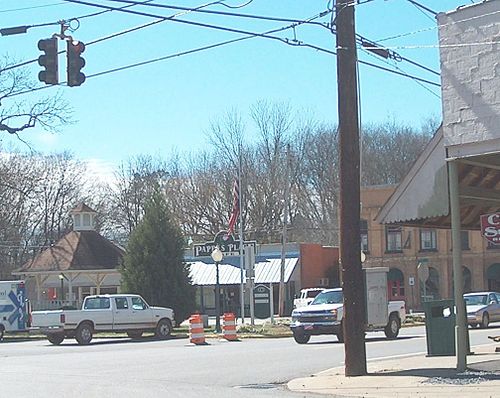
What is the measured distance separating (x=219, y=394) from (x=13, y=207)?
201ft

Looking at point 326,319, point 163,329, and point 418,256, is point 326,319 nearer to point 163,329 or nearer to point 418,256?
point 163,329

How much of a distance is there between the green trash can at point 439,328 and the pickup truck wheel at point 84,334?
17.6m

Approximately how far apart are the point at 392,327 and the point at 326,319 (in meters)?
3.18

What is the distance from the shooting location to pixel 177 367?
22.0m

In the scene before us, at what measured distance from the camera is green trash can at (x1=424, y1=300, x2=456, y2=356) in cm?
2061

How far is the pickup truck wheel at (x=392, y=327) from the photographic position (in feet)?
102

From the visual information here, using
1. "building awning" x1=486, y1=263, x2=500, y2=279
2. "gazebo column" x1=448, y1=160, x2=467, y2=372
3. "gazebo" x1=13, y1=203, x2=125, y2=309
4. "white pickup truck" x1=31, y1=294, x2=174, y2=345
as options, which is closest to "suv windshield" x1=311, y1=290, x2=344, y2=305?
"white pickup truck" x1=31, y1=294, x2=174, y2=345

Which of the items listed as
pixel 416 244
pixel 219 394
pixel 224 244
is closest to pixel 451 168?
pixel 219 394

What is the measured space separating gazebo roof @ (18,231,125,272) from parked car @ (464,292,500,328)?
2223cm

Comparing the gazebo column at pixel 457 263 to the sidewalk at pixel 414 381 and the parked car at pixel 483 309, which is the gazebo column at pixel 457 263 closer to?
the sidewalk at pixel 414 381

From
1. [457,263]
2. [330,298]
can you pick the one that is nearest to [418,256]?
[330,298]

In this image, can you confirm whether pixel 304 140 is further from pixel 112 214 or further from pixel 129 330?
pixel 129 330

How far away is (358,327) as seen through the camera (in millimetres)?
17531

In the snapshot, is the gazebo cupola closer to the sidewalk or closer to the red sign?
the sidewalk
